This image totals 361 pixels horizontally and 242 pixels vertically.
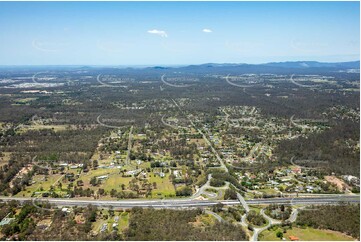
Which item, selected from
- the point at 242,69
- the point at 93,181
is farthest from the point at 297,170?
the point at 242,69

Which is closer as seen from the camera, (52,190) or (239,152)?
(52,190)

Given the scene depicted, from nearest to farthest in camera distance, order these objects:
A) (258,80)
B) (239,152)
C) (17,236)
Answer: (17,236), (239,152), (258,80)

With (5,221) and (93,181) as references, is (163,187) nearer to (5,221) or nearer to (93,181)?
(93,181)

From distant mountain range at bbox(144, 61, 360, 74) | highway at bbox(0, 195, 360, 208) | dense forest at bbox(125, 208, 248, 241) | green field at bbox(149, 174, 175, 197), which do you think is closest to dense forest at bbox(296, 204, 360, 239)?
highway at bbox(0, 195, 360, 208)

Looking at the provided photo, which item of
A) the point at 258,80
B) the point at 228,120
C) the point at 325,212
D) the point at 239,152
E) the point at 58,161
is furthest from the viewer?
the point at 258,80

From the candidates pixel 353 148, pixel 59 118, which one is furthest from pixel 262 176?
pixel 59 118

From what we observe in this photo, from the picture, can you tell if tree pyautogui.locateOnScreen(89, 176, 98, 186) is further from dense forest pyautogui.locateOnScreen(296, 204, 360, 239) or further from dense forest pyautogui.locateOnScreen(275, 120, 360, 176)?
dense forest pyautogui.locateOnScreen(275, 120, 360, 176)

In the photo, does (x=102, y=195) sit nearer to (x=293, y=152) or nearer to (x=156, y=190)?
(x=156, y=190)

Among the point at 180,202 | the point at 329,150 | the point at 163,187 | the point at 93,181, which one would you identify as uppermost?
the point at 329,150
